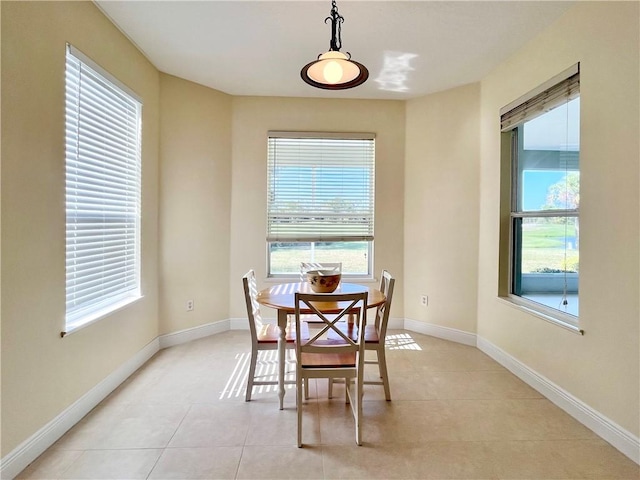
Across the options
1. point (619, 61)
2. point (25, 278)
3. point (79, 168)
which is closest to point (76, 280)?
point (25, 278)

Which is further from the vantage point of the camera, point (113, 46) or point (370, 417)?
point (113, 46)

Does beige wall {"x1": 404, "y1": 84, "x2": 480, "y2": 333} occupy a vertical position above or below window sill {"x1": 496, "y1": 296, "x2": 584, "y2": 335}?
above

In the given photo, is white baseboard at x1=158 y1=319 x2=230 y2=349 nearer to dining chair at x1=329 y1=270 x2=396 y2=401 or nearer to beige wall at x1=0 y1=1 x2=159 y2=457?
beige wall at x1=0 y1=1 x2=159 y2=457

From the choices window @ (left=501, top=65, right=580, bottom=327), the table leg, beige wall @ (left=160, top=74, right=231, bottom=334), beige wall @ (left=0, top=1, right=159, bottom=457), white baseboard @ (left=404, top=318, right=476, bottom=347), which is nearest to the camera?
beige wall @ (left=0, top=1, right=159, bottom=457)

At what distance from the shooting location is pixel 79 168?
2127mm

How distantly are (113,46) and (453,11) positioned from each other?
252 centimetres

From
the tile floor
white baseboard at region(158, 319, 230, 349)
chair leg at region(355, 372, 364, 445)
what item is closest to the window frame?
the tile floor

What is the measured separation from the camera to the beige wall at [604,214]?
1779 mm

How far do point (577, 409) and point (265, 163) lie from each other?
138 inches

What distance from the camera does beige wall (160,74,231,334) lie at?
10.8 ft

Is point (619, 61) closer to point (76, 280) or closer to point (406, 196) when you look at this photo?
point (406, 196)

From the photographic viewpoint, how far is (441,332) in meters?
3.60

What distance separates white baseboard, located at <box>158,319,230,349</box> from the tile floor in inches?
22.7

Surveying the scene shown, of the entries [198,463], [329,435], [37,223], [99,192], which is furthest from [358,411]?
[99,192]
